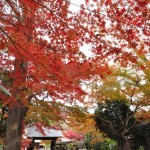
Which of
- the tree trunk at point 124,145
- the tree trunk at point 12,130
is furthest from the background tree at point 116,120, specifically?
the tree trunk at point 12,130

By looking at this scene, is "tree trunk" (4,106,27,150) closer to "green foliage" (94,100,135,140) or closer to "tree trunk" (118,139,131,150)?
"green foliage" (94,100,135,140)

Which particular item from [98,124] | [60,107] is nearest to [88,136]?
[98,124]

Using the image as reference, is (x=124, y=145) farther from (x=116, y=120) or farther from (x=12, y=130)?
(x=12, y=130)

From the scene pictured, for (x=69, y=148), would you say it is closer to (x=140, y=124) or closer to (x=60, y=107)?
(x=140, y=124)

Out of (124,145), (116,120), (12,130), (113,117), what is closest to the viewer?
(12,130)

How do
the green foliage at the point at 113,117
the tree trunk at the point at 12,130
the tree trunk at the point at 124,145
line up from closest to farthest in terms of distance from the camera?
the tree trunk at the point at 12,130
the tree trunk at the point at 124,145
the green foliage at the point at 113,117

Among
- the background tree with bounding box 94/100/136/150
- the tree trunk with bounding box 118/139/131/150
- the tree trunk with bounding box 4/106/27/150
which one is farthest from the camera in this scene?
the background tree with bounding box 94/100/136/150

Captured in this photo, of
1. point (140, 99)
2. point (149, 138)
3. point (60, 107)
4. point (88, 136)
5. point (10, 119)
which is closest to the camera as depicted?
point (10, 119)

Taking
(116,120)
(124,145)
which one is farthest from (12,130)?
(116,120)

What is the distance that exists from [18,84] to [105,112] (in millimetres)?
12565

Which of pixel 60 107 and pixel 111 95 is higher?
pixel 111 95

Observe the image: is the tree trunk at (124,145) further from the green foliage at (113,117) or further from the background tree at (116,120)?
the green foliage at (113,117)

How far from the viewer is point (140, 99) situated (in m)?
19.7

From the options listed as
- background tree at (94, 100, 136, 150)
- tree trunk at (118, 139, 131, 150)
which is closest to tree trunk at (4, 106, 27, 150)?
background tree at (94, 100, 136, 150)
